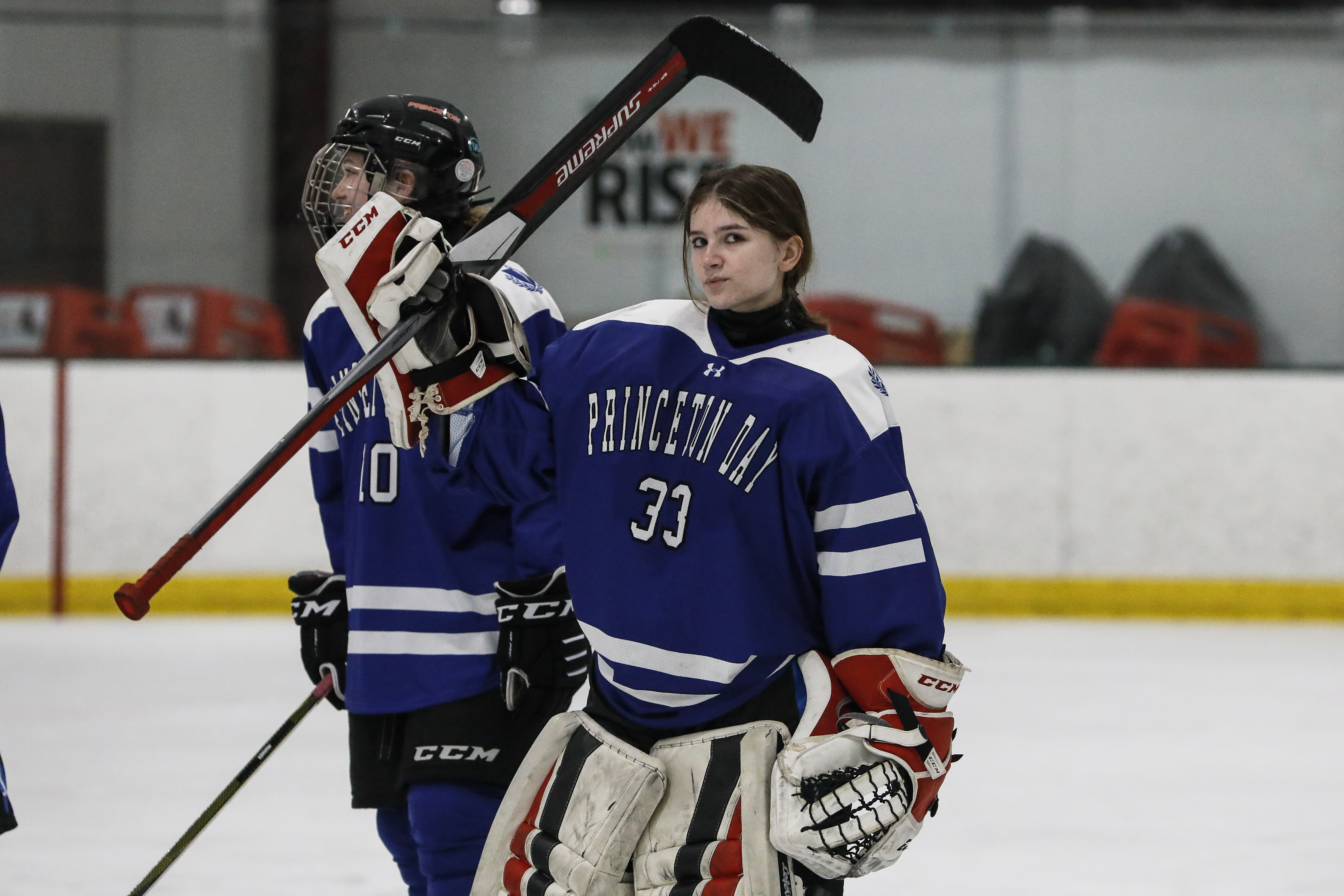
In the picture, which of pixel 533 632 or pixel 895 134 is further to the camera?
pixel 895 134

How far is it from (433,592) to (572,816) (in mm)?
572

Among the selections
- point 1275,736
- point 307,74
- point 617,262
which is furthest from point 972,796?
point 307,74

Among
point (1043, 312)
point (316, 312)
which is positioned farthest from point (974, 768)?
point (1043, 312)

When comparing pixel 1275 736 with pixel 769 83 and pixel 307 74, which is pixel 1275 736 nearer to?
pixel 769 83

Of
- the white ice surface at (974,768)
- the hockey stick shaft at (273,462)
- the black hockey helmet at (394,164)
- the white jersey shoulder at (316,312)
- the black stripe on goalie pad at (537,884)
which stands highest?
the black hockey helmet at (394,164)

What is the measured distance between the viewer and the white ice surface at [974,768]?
115 inches

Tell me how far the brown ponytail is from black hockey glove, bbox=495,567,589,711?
1.71 ft

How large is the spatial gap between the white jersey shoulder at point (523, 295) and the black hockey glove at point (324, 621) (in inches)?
18.7

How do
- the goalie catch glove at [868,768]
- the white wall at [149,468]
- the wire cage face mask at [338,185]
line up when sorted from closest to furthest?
the goalie catch glove at [868,768] < the wire cage face mask at [338,185] < the white wall at [149,468]

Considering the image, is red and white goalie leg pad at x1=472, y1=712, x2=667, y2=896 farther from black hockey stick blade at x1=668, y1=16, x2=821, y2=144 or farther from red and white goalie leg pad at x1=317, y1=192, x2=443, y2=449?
black hockey stick blade at x1=668, y1=16, x2=821, y2=144

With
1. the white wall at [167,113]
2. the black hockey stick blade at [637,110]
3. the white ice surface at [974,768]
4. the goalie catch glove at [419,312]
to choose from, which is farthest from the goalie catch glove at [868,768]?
the white wall at [167,113]

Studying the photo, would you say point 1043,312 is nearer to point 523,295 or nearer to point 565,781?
point 523,295

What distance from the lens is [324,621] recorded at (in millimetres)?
2184

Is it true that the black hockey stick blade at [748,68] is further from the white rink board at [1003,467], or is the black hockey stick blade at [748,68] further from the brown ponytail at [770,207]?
the white rink board at [1003,467]
